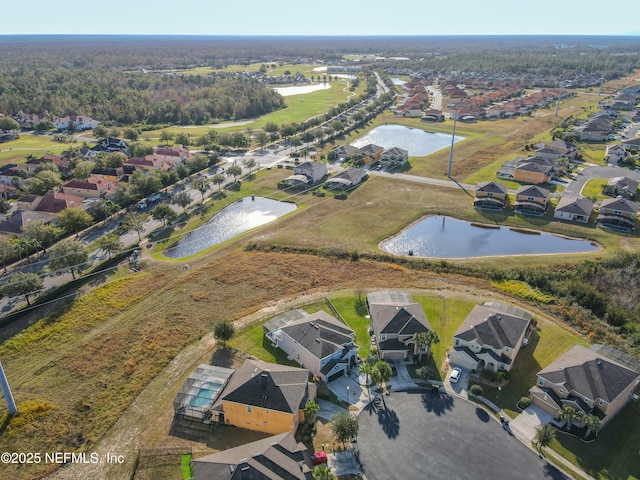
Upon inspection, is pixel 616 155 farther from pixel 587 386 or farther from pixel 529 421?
pixel 529 421

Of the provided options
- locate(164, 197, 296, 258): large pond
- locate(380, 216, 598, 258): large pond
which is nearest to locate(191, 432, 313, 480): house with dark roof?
locate(380, 216, 598, 258): large pond

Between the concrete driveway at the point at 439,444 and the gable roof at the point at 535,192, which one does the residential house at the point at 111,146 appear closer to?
the gable roof at the point at 535,192

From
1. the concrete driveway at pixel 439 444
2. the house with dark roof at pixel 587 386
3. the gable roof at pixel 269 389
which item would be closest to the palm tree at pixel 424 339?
the concrete driveway at pixel 439 444

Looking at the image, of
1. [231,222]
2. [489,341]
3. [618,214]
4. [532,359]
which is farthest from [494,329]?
[231,222]

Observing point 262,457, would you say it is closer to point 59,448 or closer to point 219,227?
point 59,448

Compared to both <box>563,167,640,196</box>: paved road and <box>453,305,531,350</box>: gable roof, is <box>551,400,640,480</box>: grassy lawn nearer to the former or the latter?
<box>453,305,531,350</box>: gable roof
